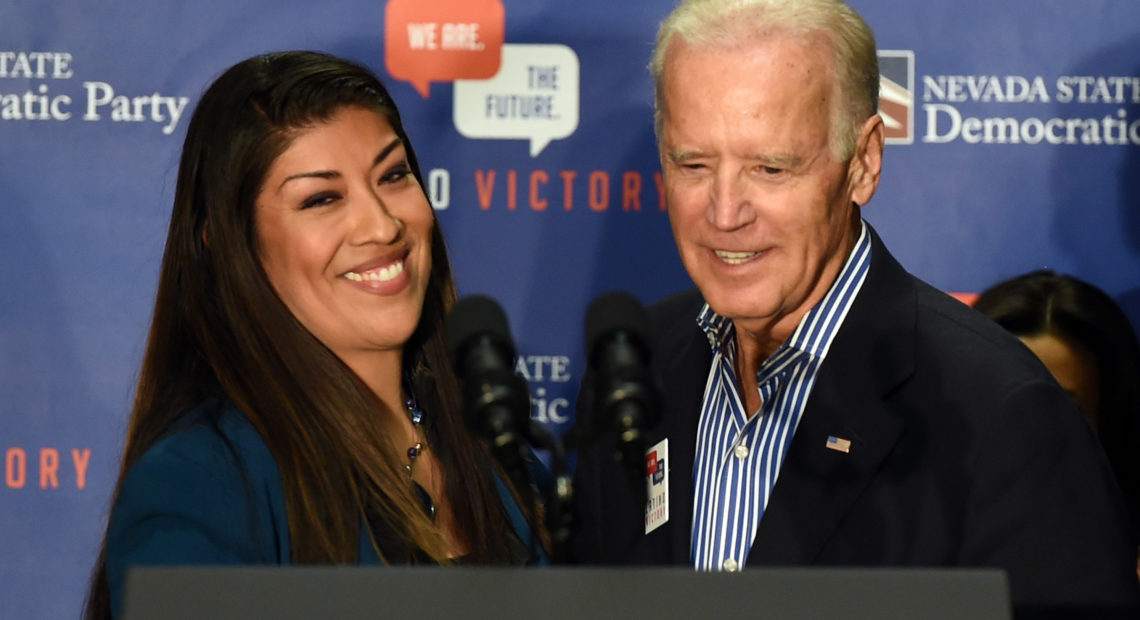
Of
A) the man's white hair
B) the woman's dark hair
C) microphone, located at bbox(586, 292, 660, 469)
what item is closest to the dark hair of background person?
the man's white hair

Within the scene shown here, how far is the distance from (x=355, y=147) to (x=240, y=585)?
132 cm

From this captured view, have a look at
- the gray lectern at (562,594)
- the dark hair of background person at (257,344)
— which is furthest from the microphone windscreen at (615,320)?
the dark hair of background person at (257,344)

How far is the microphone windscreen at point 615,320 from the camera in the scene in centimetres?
139

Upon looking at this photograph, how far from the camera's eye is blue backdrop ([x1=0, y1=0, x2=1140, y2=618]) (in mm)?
3443

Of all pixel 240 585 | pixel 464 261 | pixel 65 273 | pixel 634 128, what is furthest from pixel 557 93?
pixel 240 585

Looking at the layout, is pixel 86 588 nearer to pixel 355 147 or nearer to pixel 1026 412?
pixel 355 147

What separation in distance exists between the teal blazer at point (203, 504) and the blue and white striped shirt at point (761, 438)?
0.59m

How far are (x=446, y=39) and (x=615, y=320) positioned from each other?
7.30 feet

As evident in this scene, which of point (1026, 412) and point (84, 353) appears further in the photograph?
point (84, 353)

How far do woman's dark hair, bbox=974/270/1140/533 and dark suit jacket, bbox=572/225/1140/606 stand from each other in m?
1.16

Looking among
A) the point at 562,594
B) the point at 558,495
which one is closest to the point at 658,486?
the point at 558,495

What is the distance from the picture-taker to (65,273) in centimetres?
351

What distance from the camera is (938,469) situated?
2.13 m

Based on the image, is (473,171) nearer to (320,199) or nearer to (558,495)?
(320,199)
